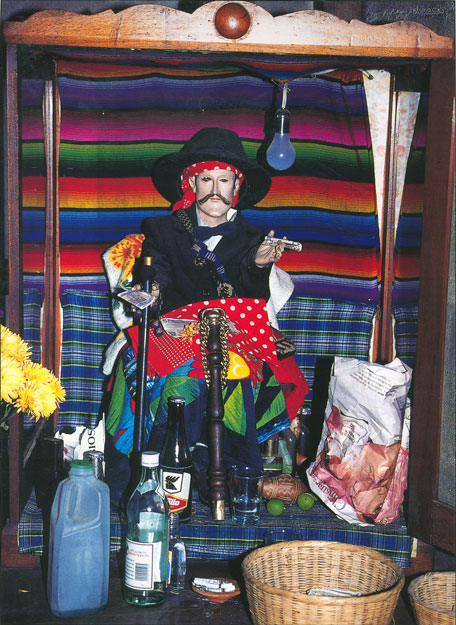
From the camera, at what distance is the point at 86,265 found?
2.88 m

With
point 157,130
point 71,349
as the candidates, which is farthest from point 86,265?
point 157,130

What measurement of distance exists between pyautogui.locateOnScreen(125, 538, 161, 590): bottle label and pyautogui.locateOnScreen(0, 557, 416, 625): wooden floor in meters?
0.08

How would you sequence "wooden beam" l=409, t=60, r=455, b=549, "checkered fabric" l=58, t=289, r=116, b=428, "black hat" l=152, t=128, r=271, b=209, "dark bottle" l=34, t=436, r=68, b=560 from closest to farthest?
"wooden beam" l=409, t=60, r=455, b=549
"dark bottle" l=34, t=436, r=68, b=560
"black hat" l=152, t=128, r=271, b=209
"checkered fabric" l=58, t=289, r=116, b=428

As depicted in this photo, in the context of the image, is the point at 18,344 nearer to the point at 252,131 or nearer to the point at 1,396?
the point at 1,396

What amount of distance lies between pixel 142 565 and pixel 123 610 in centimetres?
16

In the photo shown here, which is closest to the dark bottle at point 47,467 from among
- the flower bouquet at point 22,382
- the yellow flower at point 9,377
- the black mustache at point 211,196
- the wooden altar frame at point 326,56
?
the wooden altar frame at point 326,56

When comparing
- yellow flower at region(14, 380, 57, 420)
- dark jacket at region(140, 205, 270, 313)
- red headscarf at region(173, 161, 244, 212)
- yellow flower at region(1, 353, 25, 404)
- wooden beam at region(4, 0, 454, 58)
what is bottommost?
yellow flower at region(14, 380, 57, 420)

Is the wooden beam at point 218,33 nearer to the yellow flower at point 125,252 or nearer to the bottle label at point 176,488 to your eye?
the yellow flower at point 125,252

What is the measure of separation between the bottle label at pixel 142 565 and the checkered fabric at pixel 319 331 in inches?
51.8

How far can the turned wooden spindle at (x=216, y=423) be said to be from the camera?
2.20 m

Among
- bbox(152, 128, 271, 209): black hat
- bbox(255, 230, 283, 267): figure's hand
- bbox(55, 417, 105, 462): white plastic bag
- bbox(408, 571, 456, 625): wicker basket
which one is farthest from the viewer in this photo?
bbox(152, 128, 271, 209): black hat

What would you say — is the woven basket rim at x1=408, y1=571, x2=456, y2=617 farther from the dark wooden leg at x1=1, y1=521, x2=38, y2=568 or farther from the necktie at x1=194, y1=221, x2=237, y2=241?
the necktie at x1=194, y1=221, x2=237, y2=241

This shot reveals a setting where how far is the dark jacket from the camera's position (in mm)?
2604

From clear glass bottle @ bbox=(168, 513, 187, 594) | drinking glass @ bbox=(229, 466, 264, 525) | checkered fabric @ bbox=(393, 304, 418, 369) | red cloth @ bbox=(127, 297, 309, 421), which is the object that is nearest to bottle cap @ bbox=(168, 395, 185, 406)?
red cloth @ bbox=(127, 297, 309, 421)
